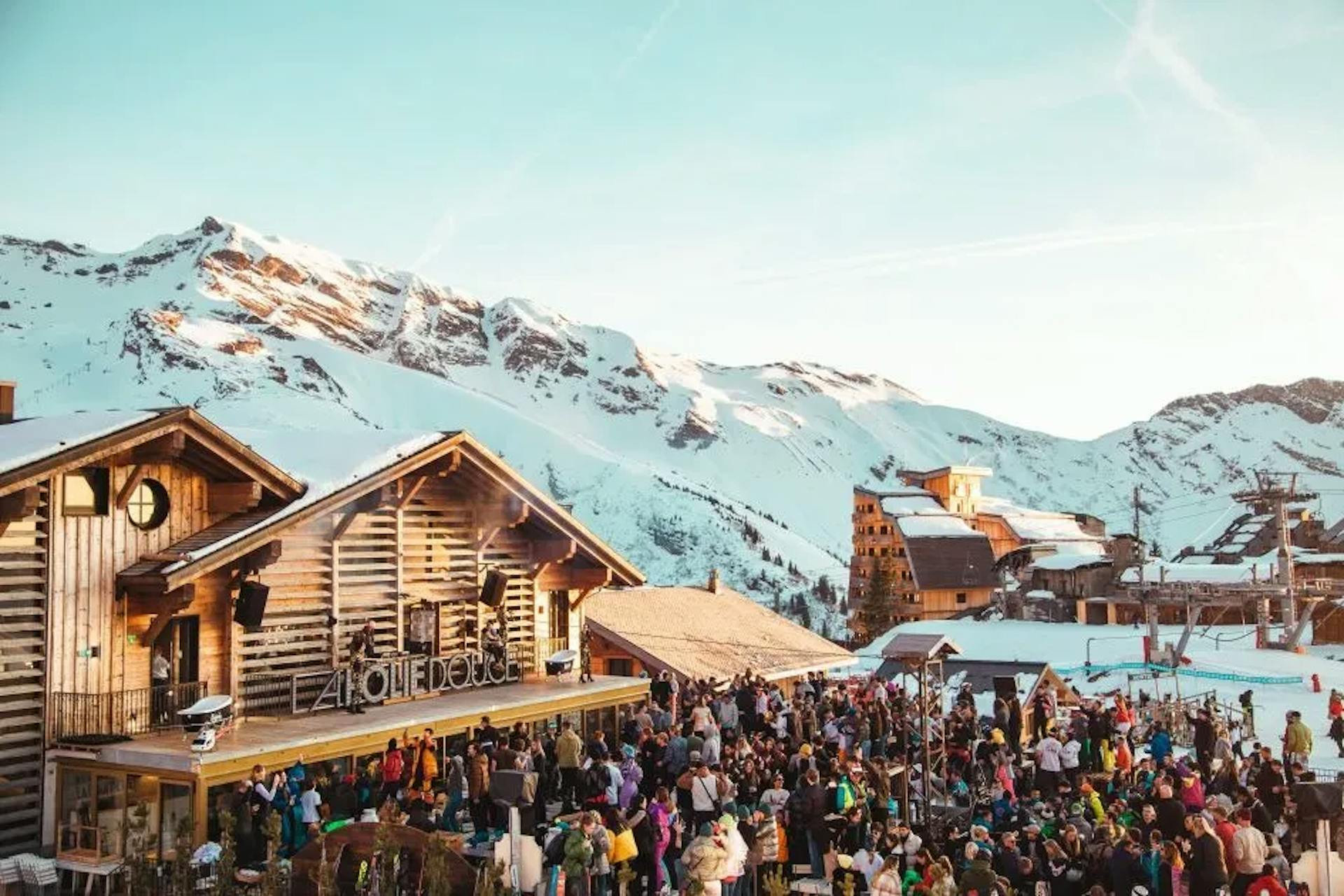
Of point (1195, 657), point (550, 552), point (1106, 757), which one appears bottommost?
point (1195, 657)

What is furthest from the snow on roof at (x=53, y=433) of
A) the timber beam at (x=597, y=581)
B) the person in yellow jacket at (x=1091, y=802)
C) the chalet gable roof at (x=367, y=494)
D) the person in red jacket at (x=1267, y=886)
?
the person in red jacket at (x=1267, y=886)

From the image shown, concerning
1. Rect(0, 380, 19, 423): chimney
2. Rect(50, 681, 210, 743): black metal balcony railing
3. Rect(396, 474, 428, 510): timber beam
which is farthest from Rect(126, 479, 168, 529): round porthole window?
Rect(396, 474, 428, 510): timber beam

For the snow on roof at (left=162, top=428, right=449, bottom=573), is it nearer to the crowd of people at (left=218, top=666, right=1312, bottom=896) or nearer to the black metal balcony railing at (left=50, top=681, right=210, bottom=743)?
the black metal balcony railing at (left=50, top=681, right=210, bottom=743)

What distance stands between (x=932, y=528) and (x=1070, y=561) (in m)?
9.54

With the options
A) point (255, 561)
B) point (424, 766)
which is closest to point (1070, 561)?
point (424, 766)

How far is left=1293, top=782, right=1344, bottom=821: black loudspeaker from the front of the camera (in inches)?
505

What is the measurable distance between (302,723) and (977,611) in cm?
5870

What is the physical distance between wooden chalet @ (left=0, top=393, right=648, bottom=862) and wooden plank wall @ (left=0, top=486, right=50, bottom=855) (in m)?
0.03

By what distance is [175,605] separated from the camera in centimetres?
1697

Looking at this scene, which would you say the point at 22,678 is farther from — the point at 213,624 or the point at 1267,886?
the point at 1267,886

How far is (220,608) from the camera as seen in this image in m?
18.2

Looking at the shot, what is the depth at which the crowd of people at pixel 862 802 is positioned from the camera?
12695mm

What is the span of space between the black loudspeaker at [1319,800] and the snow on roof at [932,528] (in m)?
60.2

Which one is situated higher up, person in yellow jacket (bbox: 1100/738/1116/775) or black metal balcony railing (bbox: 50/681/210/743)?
black metal balcony railing (bbox: 50/681/210/743)
